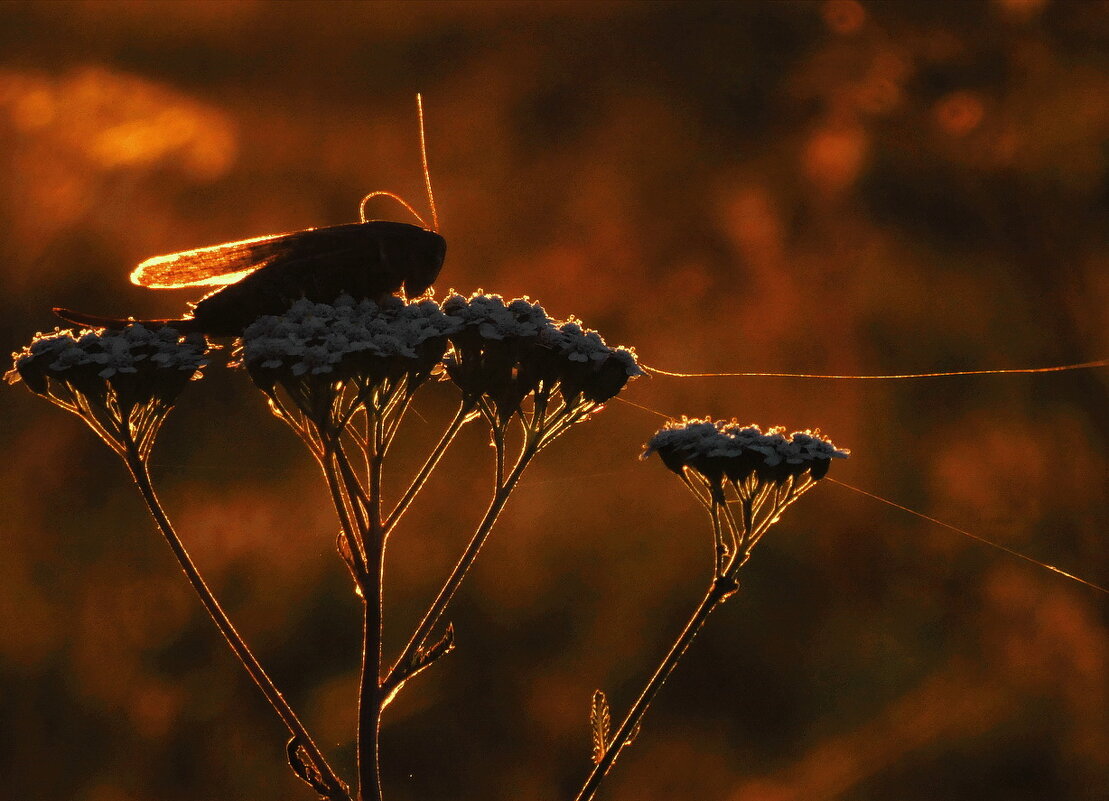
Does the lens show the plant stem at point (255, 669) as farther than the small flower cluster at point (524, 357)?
No

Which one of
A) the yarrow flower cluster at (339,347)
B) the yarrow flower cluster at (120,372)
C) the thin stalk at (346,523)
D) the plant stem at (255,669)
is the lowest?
the plant stem at (255,669)

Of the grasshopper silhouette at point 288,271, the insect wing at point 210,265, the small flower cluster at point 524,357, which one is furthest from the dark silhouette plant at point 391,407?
the insect wing at point 210,265

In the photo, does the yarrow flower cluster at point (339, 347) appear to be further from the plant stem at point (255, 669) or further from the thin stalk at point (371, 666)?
the plant stem at point (255, 669)

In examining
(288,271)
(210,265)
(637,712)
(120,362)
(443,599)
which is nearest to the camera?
(637,712)

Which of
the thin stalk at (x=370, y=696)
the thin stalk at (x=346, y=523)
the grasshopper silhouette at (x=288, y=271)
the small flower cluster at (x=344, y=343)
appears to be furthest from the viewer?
the grasshopper silhouette at (x=288, y=271)

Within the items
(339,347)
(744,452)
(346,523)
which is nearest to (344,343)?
(339,347)

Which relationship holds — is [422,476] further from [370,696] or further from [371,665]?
[370,696]
